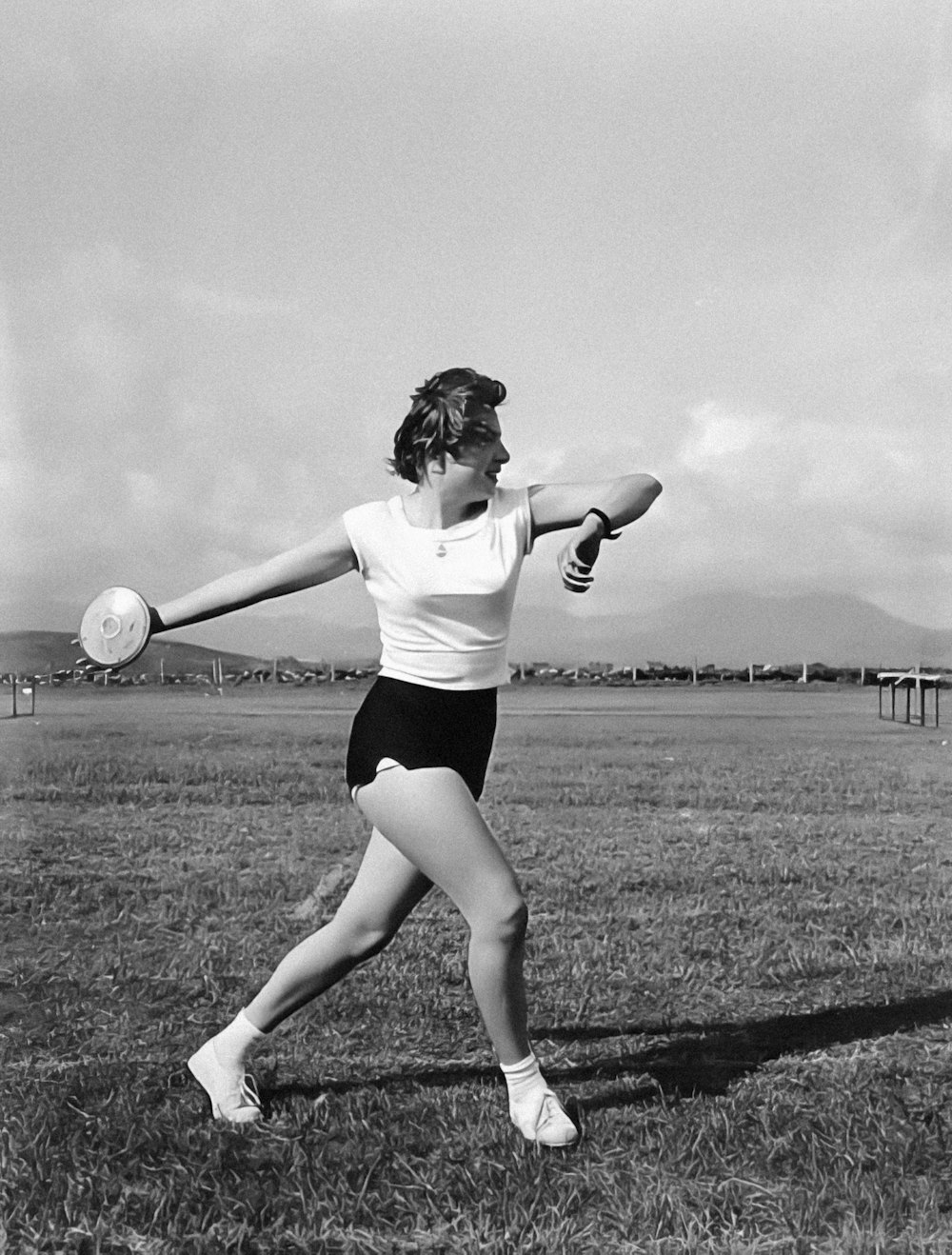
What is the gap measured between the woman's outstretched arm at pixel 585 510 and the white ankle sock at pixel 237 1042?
40.0 inches

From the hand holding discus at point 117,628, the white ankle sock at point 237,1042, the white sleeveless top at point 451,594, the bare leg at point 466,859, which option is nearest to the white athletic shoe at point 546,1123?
the bare leg at point 466,859

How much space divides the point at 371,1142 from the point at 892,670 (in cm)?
376

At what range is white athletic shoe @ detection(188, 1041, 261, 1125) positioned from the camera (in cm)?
246

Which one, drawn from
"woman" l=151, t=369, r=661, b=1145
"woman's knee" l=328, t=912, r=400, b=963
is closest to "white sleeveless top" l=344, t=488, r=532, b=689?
"woman" l=151, t=369, r=661, b=1145

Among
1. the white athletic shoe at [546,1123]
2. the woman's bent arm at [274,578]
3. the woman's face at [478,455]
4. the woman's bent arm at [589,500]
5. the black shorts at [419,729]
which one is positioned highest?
the woman's face at [478,455]

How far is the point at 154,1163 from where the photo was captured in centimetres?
237

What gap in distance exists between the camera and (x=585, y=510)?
88.4 inches

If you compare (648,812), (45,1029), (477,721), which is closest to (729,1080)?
(477,721)

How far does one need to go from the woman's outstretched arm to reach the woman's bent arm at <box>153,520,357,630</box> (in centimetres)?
34

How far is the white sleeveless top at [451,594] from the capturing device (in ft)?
7.32

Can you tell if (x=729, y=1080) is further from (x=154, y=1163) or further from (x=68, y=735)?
(x=68, y=735)

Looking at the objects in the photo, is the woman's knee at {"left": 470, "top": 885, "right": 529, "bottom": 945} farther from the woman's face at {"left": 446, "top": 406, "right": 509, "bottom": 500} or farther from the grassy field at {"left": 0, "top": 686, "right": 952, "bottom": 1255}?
the woman's face at {"left": 446, "top": 406, "right": 509, "bottom": 500}

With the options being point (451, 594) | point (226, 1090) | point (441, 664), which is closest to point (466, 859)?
point (441, 664)

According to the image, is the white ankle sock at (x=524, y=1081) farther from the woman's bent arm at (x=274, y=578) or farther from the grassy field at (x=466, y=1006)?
Result: the woman's bent arm at (x=274, y=578)
